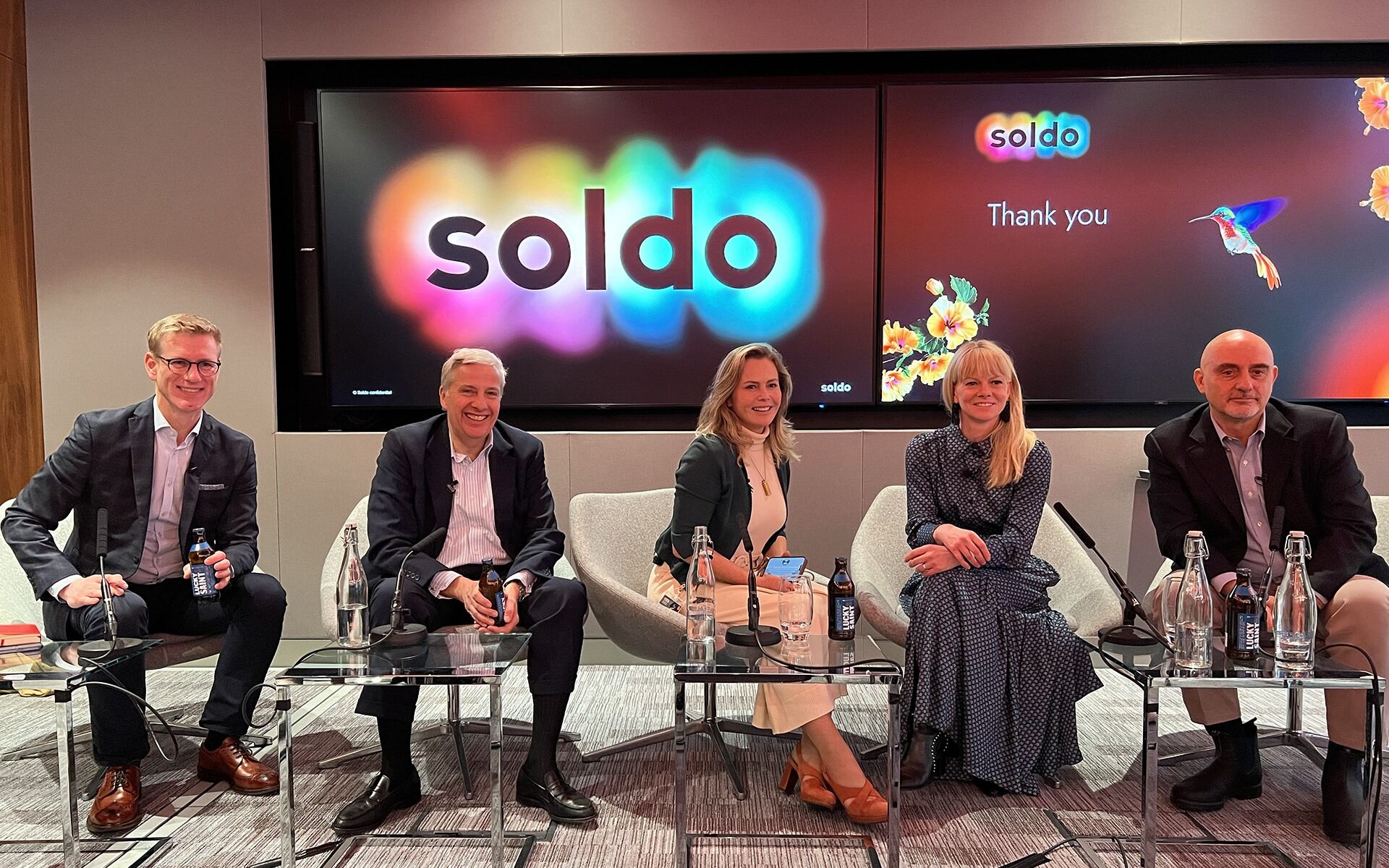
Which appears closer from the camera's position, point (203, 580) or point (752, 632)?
point (752, 632)

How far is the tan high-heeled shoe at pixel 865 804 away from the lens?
2.87m

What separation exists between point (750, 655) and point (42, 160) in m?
3.96

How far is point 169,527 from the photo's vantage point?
3.35m

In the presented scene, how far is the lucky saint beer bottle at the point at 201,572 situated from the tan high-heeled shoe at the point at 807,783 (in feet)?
6.13

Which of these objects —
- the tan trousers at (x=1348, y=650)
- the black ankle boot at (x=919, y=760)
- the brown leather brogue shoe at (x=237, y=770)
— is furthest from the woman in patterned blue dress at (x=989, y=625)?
the brown leather brogue shoe at (x=237, y=770)

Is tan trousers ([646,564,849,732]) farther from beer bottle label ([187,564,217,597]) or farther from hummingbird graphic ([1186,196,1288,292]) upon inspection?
hummingbird graphic ([1186,196,1288,292])

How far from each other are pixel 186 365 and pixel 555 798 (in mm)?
1798

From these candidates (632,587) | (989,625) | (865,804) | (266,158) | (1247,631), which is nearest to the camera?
(1247,631)

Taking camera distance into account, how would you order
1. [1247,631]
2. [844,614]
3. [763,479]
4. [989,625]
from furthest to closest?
[763,479] < [989,625] < [844,614] < [1247,631]

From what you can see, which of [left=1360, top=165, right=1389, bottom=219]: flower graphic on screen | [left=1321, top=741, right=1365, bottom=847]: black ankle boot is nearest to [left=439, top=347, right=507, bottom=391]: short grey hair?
[left=1321, top=741, right=1365, bottom=847]: black ankle boot

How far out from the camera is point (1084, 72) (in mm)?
4531

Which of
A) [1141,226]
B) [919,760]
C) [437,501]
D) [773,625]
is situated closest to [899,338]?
[1141,226]

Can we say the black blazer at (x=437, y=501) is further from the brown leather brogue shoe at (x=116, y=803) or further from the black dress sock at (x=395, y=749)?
the brown leather brogue shoe at (x=116, y=803)

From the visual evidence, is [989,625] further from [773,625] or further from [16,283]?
[16,283]
